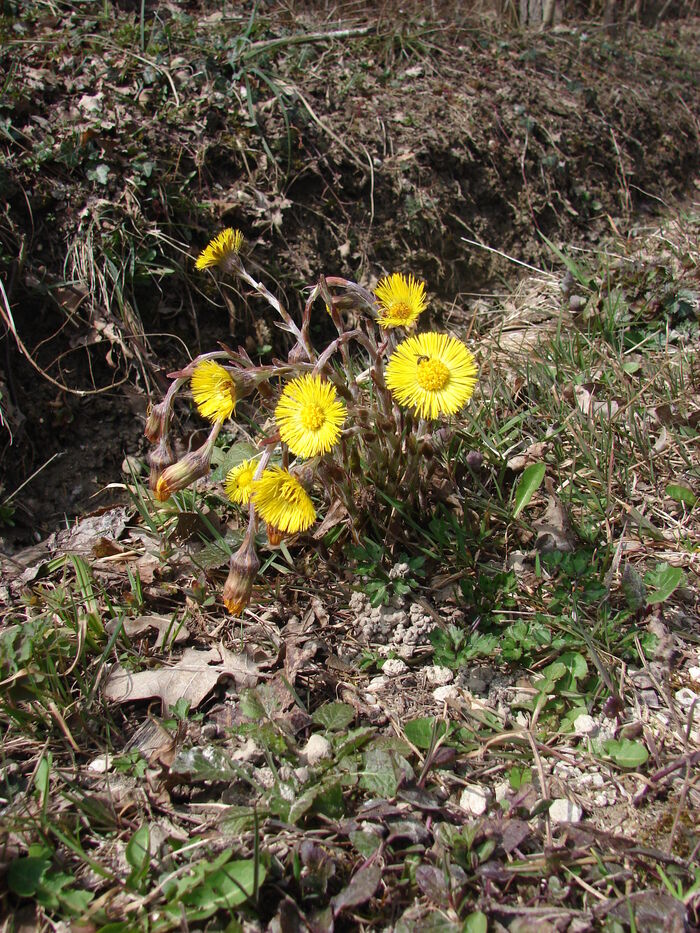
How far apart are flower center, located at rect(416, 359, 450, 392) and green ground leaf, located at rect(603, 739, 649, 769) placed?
0.80m

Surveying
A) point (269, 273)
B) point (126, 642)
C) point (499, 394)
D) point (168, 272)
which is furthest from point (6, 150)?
point (499, 394)

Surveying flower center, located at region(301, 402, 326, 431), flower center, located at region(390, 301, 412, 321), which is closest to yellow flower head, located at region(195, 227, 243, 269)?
flower center, located at region(390, 301, 412, 321)

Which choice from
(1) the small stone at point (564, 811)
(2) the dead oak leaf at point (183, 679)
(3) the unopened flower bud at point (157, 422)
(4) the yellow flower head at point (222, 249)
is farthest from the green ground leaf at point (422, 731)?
(4) the yellow flower head at point (222, 249)

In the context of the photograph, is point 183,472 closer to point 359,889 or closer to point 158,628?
point 158,628

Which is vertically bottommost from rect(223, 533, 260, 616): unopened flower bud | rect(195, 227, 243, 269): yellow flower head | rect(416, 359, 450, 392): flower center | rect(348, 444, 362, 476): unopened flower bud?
rect(223, 533, 260, 616): unopened flower bud

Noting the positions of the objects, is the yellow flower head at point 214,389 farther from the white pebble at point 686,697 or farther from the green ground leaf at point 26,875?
the white pebble at point 686,697

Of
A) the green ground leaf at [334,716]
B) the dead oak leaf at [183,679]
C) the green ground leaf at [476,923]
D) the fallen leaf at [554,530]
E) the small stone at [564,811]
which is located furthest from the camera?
the fallen leaf at [554,530]

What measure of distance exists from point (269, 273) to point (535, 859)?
6.28 feet

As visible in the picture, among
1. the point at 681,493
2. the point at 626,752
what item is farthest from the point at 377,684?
the point at 681,493

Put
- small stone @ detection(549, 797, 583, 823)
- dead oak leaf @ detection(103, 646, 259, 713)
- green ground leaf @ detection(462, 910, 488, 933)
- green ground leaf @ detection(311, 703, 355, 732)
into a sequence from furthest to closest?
dead oak leaf @ detection(103, 646, 259, 713) → green ground leaf @ detection(311, 703, 355, 732) → small stone @ detection(549, 797, 583, 823) → green ground leaf @ detection(462, 910, 488, 933)

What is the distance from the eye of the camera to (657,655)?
143 cm

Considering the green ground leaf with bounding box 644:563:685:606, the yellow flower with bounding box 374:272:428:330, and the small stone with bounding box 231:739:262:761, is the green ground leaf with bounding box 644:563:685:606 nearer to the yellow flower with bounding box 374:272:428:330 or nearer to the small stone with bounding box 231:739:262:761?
the yellow flower with bounding box 374:272:428:330

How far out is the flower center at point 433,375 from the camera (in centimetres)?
128

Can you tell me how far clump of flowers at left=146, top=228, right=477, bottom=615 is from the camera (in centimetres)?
127
